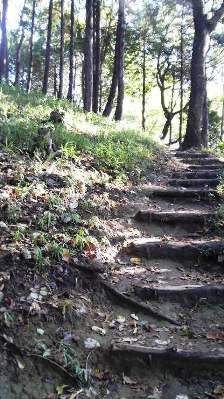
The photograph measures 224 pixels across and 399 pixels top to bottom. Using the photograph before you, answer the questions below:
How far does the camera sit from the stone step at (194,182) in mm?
7559

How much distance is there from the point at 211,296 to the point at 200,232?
5.14 ft

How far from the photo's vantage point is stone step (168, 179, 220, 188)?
24.8 ft

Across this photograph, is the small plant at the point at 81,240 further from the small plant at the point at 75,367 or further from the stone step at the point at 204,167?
the stone step at the point at 204,167

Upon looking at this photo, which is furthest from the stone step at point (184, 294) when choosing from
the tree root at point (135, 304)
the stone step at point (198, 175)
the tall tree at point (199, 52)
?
the tall tree at point (199, 52)

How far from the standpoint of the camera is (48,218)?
451cm

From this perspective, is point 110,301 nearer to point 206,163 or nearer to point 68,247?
point 68,247

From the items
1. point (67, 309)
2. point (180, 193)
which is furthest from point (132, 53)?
point (67, 309)

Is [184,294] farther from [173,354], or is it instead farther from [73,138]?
[73,138]

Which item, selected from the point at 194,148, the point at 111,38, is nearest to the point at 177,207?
the point at 194,148

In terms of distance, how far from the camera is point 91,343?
11.5 feet

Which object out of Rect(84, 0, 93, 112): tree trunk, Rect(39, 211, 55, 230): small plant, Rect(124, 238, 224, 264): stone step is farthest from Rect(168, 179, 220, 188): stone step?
Rect(84, 0, 93, 112): tree trunk

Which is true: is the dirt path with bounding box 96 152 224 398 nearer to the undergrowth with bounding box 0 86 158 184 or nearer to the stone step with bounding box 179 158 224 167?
the undergrowth with bounding box 0 86 158 184

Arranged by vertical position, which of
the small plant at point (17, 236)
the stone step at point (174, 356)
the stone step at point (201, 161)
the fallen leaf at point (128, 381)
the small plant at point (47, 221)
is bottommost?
the fallen leaf at point (128, 381)

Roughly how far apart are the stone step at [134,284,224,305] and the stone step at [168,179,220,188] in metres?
3.49
